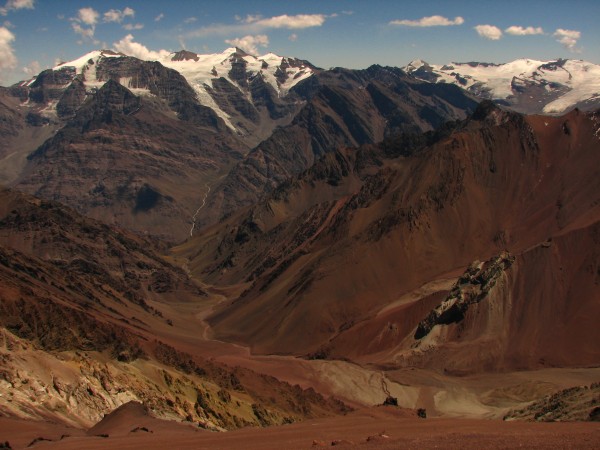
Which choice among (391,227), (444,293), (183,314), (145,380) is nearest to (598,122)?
(391,227)

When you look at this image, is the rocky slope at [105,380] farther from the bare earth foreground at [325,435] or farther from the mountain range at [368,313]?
the bare earth foreground at [325,435]

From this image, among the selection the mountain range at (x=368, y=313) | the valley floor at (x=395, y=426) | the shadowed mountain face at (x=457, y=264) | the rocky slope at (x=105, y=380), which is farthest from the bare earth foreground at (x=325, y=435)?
the shadowed mountain face at (x=457, y=264)

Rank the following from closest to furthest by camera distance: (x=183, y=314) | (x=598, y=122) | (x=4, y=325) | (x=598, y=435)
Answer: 1. (x=598, y=435)
2. (x=4, y=325)
3. (x=598, y=122)
4. (x=183, y=314)

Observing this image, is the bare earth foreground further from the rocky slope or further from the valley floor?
the rocky slope

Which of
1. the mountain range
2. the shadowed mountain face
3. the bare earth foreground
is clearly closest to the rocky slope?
the mountain range

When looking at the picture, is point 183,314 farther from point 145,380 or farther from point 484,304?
point 145,380

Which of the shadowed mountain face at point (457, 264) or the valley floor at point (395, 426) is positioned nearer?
the valley floor at point (395, 426)

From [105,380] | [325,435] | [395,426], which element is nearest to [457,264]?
[105,380]
